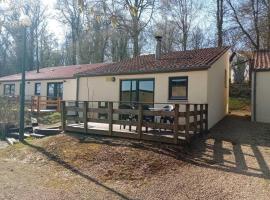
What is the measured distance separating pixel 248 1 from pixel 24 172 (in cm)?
2446

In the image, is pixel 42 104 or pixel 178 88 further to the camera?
pixel 42 104

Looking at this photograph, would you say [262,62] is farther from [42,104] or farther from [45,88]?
[45,88]

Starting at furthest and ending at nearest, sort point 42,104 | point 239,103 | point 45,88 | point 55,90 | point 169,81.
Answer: point 45,88, point 55,90, point 239,103, point 42,104, point 169,81

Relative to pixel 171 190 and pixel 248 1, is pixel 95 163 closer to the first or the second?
pixel 171 190

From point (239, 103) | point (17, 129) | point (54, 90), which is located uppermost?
point (54, 90)

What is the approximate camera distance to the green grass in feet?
74.6

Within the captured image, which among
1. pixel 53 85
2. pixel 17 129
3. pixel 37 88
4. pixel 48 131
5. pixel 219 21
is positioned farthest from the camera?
pixel 219 21

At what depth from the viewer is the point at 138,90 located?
16.9m

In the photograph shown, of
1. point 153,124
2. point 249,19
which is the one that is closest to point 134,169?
point 153,124

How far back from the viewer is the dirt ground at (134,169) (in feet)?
23.7

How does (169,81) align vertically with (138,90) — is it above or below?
above

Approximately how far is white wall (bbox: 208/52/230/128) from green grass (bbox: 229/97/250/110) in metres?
5.19

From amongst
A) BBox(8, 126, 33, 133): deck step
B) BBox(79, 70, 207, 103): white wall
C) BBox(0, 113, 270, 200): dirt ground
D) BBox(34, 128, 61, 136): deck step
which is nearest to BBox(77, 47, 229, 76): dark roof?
BBox(79, 70, 207, 103): white wall

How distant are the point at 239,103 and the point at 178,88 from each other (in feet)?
32.4
